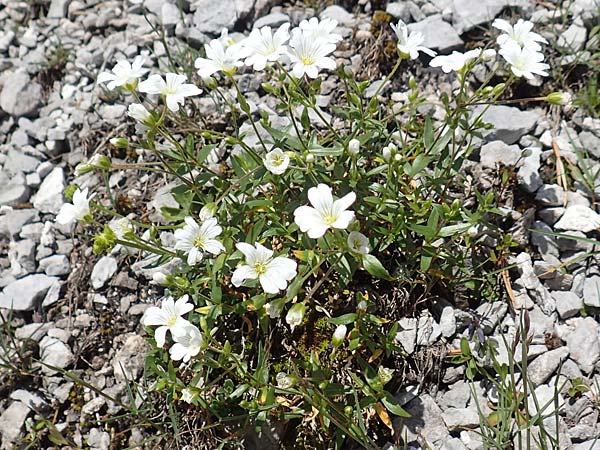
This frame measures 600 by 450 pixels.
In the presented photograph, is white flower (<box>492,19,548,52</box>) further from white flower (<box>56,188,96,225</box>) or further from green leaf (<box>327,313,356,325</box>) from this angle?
white flower (<box>56,188,96,225</box>)

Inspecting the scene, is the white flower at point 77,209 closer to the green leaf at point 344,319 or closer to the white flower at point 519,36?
the green leaf at point 344,319

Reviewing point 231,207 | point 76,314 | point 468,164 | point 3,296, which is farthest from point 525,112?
point 3,296

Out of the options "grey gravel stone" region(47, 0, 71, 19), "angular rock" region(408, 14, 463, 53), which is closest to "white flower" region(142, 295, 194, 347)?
"angular rock" region(408, 14, 463, 53)

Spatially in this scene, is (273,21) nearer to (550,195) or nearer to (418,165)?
(418,165)

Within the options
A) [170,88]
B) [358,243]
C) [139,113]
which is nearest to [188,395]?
[358,243]

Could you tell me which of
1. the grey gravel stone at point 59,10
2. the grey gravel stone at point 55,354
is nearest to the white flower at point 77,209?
the grey gravel stone at point 55,354
